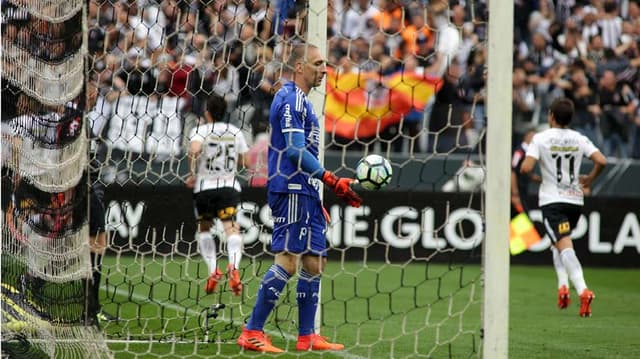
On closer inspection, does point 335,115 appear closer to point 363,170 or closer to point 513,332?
point 513,332

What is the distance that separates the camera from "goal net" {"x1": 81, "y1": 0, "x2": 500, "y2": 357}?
8992mm

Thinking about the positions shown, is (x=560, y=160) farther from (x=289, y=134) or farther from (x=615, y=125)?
(x=615, y=125)

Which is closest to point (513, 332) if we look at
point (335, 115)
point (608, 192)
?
point (335, 115)

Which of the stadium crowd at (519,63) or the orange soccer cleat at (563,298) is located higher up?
the stadium crowd at (519,63)

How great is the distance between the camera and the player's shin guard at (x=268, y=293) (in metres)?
7.23

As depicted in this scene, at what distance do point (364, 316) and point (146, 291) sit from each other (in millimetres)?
2674

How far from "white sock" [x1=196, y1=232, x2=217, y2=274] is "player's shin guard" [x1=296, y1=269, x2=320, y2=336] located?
3.48 metres

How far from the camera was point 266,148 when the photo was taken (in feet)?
46.2

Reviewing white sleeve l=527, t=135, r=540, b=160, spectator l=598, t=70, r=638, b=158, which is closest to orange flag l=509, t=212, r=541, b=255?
spectator l=598, t=70, r=638, b=158

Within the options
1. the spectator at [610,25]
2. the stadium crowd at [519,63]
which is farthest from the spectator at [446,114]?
the spectator at [610,25]

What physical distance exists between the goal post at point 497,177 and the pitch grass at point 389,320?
0.51 meters

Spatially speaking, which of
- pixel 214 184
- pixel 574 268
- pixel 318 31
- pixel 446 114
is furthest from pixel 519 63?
pixel 318 31

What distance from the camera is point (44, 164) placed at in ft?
21.7

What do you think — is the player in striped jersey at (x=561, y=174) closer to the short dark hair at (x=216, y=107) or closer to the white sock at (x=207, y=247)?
the short dark hair at (x=216, y=107)
